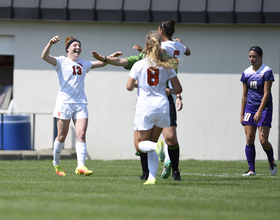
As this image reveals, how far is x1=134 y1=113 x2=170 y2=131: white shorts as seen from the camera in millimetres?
5773

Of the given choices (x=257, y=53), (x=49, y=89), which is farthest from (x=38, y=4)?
(x=257, y=53)

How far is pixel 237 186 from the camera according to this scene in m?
6.07

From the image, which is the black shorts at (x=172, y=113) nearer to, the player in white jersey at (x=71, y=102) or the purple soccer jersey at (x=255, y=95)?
the player in white jersey at (x=71, y=102)

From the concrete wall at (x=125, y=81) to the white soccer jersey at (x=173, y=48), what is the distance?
657 centimetres

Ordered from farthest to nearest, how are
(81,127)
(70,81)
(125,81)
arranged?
(125,81) → (70,81) → (81,127)

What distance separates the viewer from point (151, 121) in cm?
582

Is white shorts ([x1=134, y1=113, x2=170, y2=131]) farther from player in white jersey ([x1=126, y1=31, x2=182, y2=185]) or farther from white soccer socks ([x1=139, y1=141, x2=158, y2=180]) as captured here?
white soccer socks ([x1=139, y1=141, x2=158, y2=180])

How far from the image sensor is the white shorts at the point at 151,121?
5.77m

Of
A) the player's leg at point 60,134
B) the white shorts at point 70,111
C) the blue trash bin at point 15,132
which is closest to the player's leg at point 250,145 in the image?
the white shorts at point 70,111

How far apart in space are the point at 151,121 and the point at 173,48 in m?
1.28

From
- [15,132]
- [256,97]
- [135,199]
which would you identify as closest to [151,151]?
[135,199]

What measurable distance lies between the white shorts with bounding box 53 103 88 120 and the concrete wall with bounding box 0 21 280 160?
6061 mm

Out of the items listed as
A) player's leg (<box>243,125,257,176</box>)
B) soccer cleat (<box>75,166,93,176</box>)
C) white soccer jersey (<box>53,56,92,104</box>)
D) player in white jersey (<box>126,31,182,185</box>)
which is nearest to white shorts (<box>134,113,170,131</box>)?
player in white jersey (<box>126,31,182,185</box>)

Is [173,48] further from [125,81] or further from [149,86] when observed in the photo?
[125,81]
